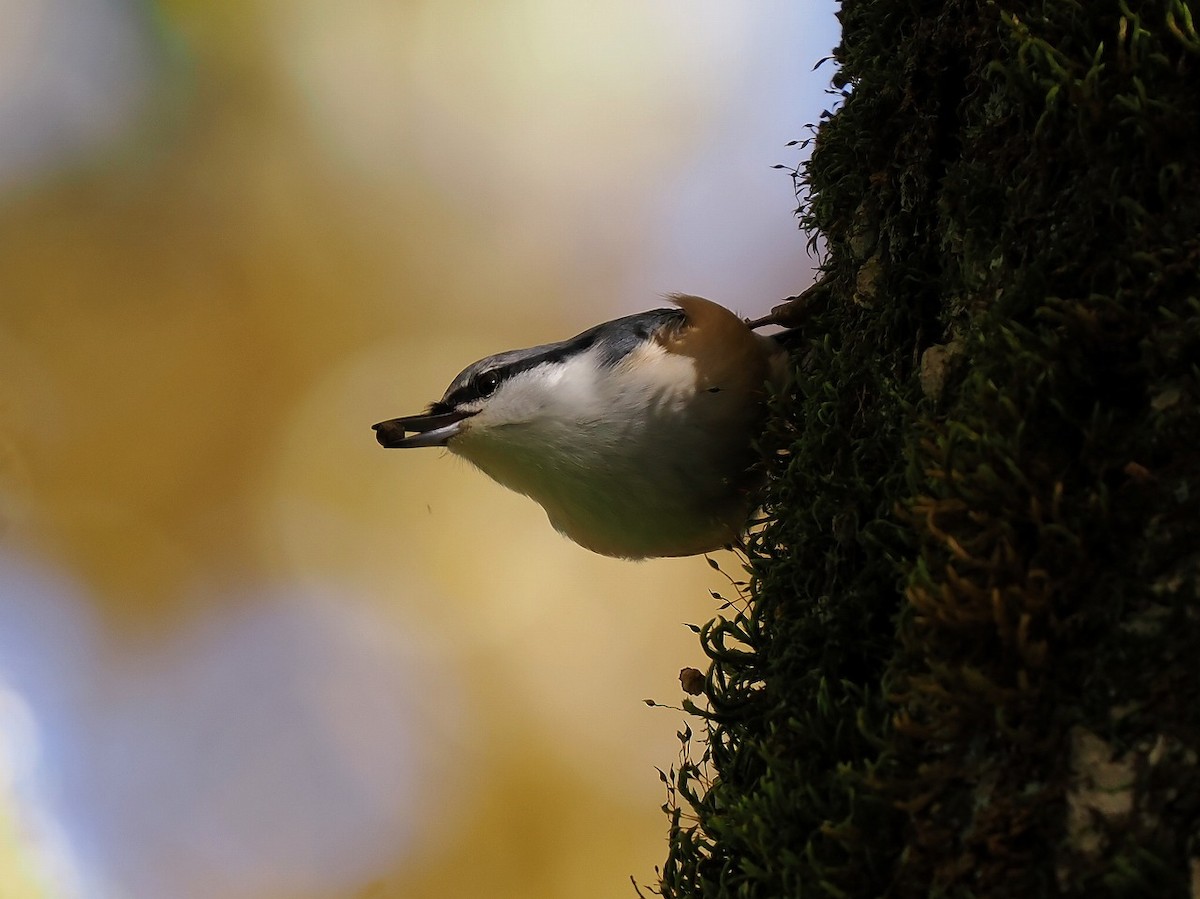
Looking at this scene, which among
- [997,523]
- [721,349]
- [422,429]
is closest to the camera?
[997,523]

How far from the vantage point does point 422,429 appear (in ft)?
5.97

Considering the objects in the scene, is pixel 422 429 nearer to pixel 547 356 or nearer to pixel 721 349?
pixel 547 356

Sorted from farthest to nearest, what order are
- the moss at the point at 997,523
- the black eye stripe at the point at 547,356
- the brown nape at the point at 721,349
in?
the black eye stripe at the point at 547,356 → the brown nape at the point at 721,349 → the moss at the point at 997,523

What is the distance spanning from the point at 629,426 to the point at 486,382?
1.10 feet

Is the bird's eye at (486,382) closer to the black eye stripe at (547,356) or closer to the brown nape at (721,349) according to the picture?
the black eye stripe at (547,356)

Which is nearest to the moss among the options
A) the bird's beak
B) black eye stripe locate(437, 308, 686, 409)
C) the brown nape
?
the brown nape

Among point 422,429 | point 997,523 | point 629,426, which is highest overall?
point 422,429

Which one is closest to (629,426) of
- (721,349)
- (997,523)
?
(721,349)

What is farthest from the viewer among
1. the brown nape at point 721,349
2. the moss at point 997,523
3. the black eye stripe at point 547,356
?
the black eye stripe at point 547,356

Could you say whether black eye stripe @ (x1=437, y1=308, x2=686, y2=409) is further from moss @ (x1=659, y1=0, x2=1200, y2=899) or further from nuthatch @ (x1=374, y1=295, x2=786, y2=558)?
moss @ (x1=659, y1=0, x2=1200, y2=899)

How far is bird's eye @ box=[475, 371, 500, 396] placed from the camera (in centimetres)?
184

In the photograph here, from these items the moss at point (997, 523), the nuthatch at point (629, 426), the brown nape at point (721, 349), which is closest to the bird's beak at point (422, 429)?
the nuthatch at point (629, 426)

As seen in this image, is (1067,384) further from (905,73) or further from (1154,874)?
(905,73)

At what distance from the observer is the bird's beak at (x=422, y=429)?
178 centimetres
